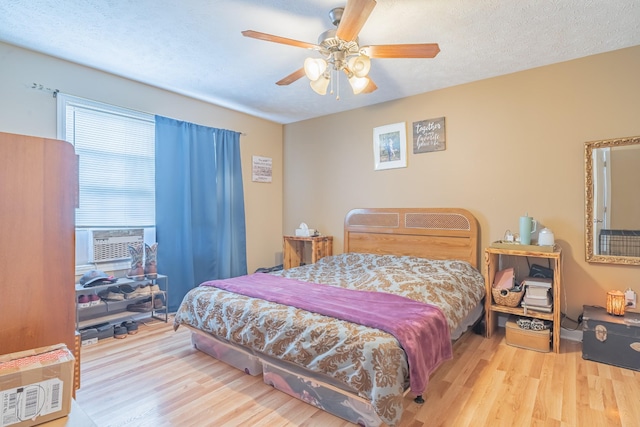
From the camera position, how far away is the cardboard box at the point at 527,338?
106 inches

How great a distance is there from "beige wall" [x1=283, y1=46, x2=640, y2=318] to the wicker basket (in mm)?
517

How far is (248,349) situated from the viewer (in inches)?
91.8

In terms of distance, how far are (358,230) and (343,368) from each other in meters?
2.54

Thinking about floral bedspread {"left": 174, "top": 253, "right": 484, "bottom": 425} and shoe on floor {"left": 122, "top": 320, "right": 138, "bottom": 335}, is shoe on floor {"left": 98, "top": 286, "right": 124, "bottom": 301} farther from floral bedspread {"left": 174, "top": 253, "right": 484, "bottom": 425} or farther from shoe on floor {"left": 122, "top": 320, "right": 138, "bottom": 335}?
floral bedspread {"left": 174, "top": 253, "right": 484, "bottom": 425}

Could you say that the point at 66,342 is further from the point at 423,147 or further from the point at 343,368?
the point at 423,147

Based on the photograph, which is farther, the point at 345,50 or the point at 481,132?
the point at 481,132

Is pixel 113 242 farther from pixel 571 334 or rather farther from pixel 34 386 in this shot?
pixel 571 334

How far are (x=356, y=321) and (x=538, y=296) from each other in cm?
185

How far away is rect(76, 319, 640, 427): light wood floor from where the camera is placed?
6.06ft

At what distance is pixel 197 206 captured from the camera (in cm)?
390

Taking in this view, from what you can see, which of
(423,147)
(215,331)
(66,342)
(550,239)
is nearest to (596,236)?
(550,239)

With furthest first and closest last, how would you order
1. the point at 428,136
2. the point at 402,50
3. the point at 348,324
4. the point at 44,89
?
the point at 428,136
the point at 44,89
the point at 402,50
the point at 348,324

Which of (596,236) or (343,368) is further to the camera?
(596,236)

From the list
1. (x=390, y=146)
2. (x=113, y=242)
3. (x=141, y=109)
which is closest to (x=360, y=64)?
(x=390, y=146)
